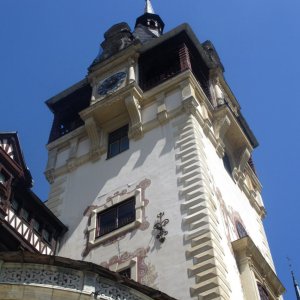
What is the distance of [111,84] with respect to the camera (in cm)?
2744

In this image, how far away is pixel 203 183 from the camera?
64.3ft

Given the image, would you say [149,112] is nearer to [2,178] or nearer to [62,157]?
[62,157]

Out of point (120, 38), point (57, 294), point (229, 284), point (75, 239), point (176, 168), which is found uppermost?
point (120, 38)

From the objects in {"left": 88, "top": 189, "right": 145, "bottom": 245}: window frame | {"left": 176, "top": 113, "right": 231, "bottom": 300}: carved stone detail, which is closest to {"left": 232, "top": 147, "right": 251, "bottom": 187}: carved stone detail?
{"left": 176, "top": 113, "right": 231, "bottom": 300}: carved stone detail

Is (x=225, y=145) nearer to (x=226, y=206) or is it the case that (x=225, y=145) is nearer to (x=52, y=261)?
(x=226, y=206)

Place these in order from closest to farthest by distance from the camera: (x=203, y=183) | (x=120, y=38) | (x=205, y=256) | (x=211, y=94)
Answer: (x=205, y=256) < (x=203, y=183) < (x=211, y=94) < (x=120, y=38)

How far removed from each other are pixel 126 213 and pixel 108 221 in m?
0.73

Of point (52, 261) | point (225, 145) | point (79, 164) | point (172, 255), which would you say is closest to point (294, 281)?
point (225, 145)

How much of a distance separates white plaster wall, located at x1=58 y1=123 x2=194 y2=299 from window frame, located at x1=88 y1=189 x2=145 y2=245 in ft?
1.00

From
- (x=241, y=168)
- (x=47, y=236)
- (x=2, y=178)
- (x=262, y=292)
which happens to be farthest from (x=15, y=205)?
(x=241, y=168)

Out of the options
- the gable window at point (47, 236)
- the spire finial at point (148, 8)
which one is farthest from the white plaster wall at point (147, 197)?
the spire finial at point (148, 8)

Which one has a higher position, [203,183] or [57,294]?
[203,183]

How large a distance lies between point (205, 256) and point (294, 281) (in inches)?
621

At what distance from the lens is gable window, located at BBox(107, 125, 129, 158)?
79.8 feet
